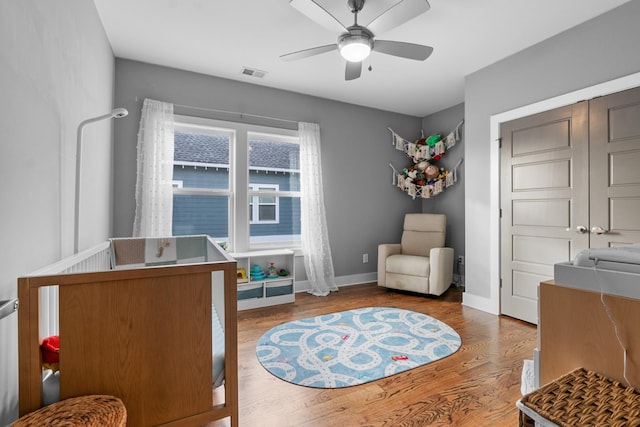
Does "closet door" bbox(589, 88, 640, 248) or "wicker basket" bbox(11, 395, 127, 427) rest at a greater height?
"closet door" bbox(589, 88, 640, 248)

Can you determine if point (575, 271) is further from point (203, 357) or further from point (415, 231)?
point (415, 231)

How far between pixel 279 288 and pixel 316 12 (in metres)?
2.54

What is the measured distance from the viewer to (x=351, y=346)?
90.0 inches

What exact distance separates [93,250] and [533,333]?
3.15 metres

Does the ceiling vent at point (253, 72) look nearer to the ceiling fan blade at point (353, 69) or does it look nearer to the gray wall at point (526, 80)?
the ceiling fan blade at point (353, 69)

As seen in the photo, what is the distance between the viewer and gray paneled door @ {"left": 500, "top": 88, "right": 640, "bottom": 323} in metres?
2.22

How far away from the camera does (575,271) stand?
83cm

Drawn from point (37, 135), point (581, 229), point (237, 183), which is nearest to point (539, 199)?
point (581, 229)

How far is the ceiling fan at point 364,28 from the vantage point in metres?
1.84

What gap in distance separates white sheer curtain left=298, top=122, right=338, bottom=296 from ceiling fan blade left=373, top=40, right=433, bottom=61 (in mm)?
1629

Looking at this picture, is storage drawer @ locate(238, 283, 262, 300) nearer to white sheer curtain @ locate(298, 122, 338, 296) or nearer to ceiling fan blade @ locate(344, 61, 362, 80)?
white sheer curtain @ locate(298, 122, 338, 296)

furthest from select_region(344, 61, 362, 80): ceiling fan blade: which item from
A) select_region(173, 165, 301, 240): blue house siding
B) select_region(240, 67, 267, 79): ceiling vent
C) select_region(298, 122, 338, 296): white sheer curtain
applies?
select_region(173, 165, 301, 240): blue house siding

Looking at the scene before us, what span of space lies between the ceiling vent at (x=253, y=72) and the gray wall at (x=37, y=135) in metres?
1.37

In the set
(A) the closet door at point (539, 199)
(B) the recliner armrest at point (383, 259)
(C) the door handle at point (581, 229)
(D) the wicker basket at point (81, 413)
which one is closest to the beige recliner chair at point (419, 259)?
(B) the recliner armrest at point (383, 259)
